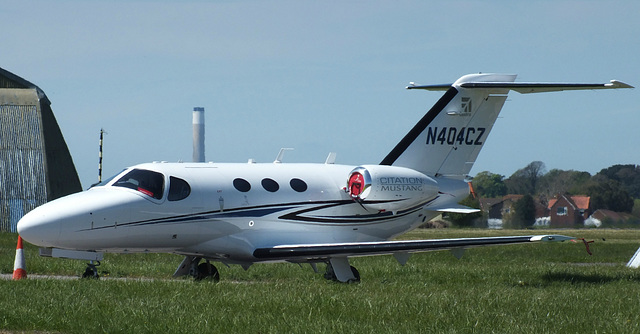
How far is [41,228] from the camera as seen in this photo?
566 inches

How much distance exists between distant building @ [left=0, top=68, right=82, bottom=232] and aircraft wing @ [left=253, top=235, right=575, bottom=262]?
88.5 feet

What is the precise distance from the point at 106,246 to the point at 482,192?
79.2 meters

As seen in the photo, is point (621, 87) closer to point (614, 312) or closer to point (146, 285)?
point (614, 312)

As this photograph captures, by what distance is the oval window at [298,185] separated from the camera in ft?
56.5

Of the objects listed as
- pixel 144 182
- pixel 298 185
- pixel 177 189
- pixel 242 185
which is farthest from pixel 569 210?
pixel 144 182

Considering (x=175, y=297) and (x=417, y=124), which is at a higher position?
(x=417, y=124)

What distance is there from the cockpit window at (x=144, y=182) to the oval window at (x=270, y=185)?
6.90 feet

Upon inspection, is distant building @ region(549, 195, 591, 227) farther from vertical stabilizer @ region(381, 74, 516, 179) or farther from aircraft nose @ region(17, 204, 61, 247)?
aircraft nose @ region(17, 204, 61, 247)

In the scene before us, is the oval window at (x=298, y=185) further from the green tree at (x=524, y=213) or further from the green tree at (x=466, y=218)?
the green tree at (x=466, y=218)

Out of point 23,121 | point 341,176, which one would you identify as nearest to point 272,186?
point 341,176

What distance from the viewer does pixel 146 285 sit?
13.7 m

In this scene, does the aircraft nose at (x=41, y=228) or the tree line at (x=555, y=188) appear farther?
the tree line at (x=555, y=188)

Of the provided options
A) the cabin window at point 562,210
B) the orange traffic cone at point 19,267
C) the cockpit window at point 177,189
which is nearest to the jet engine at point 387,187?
the cockpit window at point 177,189

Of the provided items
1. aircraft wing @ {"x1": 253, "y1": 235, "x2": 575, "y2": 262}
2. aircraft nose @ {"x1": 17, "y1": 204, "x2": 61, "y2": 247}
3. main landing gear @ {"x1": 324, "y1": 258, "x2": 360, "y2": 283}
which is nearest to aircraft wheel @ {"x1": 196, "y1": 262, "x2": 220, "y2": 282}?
aircraft wing @ {"x1": 253, "y1": 235, "x2": 575, "y2": 262}
